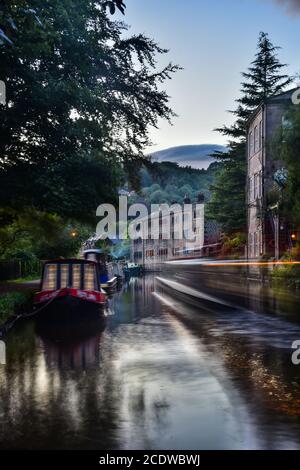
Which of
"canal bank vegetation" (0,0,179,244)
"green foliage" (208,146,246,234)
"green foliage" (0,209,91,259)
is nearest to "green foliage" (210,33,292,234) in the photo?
"green foliage" (208,146,246,234)

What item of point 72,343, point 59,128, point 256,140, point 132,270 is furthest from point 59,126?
point 132,270

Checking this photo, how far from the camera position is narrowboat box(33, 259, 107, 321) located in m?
20.9

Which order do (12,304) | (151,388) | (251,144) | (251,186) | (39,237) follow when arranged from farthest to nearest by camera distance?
(251,144) → (251,186) → (39,237) → (12,304) → (151,388)

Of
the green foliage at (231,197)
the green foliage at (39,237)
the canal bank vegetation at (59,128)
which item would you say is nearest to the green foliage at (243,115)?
the green foliage at (231,197)

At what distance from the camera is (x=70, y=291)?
20906mm

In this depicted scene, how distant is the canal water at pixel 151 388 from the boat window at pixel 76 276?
14.9 ft

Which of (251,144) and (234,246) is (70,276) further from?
(234,246)

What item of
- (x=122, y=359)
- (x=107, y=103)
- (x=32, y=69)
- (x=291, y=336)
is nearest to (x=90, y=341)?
(x=122, y=359)

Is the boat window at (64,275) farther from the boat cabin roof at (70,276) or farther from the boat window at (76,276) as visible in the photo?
the boat window at (76,276)

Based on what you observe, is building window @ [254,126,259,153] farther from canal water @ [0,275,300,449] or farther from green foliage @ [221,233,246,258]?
canal water @ [0,275,300,449]

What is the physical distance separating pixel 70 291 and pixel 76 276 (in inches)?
103

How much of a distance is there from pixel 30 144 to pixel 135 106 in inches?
332
